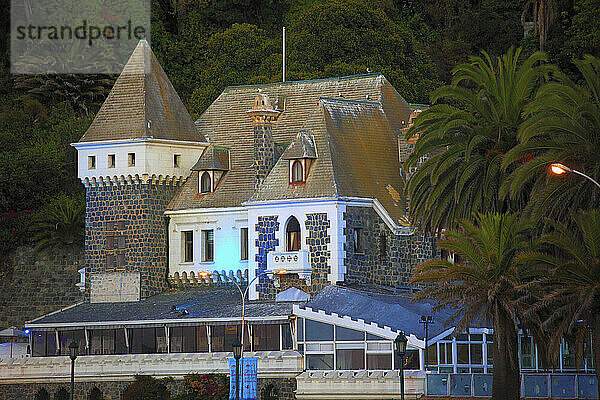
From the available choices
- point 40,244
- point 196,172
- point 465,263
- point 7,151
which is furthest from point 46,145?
point 465,263

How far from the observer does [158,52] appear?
102438 mm

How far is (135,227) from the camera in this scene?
73.6m

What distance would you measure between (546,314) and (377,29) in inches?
1531

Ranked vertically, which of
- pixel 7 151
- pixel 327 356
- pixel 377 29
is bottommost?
pixel 327 356

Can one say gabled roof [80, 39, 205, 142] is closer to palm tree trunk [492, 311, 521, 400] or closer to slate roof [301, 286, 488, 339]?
slate roof [301, 286, 488, 339]

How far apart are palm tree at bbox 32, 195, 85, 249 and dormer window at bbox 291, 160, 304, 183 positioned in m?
22.6

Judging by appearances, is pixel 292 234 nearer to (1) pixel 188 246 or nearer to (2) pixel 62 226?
(1) pixel 188 246

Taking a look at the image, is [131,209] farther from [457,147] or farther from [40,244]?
[457,147]

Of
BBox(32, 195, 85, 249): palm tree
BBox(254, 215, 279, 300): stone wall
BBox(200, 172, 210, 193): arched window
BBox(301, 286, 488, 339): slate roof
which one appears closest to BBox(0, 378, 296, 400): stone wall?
BBox(301, 286, 488, 339): slate roof

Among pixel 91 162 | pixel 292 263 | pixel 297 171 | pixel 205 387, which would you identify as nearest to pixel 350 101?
pixel 297 171

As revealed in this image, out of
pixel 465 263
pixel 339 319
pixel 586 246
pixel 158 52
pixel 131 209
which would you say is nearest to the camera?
pixel 586 246

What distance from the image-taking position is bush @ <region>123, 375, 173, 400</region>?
66.9m

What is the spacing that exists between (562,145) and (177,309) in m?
23.8

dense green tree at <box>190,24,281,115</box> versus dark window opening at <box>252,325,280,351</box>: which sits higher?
dense green tree at <box>190,24,281,115</box>
